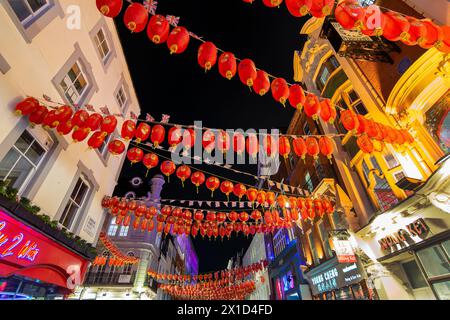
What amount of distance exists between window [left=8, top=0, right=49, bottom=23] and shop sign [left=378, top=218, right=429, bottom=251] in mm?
14734

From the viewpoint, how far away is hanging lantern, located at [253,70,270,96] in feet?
18.7

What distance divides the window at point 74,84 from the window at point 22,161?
7.68 ft

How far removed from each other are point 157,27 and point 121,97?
29.7ft

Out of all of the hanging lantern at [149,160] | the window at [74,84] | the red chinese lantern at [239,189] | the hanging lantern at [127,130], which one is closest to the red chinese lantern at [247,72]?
the hanging lantern at [127,130]

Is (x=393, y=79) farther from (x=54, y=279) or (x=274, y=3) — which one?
(x=54, y=279)

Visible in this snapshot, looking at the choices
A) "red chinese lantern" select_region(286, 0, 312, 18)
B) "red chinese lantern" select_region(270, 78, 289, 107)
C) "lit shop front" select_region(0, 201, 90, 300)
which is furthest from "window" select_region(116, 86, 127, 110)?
"red chinese lantern" select_region(286, 0, 312, 18)

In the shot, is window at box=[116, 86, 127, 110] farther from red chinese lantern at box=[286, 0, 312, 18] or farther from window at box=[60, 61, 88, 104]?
red chinese lantern at box=[286, 0, 312, 18]

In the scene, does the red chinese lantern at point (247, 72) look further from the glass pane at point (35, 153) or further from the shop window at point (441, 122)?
the shop window at point (441, 122)

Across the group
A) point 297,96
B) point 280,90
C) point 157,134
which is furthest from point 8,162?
point 297,96

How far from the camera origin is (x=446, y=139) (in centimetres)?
742

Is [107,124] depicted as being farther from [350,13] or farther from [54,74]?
[350,13]

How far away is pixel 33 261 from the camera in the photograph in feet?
21.0

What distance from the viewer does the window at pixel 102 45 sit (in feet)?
33.0
